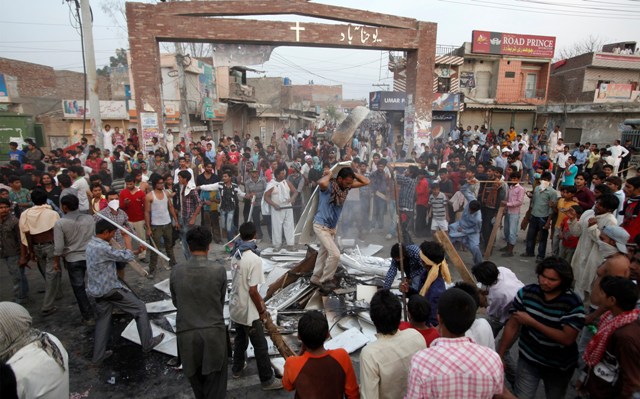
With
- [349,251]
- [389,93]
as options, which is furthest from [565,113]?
[349,251]

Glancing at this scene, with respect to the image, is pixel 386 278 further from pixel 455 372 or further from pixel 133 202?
pixel 133 202

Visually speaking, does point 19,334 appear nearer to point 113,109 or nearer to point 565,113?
point 113,109

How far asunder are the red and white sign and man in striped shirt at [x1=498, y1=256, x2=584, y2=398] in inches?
1151

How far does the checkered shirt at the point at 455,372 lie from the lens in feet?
6.42

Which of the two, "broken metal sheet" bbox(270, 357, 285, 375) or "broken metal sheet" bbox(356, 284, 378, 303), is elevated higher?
"broken metal sheet" bbox(356, 284, 378, 303)

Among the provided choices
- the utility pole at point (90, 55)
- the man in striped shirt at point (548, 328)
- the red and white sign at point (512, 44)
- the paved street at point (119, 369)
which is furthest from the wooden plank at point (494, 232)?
the red and white sign at point (512, 44)

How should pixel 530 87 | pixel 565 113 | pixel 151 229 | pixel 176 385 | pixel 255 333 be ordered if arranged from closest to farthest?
pixel 255 333 < pixel 176 385 < pixel 151 229 < pixel 565 113 < pixel 530 87

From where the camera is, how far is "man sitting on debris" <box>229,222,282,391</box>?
3623mm

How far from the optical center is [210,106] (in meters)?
21.7

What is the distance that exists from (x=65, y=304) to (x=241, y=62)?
35.4ft

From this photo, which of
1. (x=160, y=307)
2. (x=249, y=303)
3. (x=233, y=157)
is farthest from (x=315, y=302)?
(x=233, y=157)

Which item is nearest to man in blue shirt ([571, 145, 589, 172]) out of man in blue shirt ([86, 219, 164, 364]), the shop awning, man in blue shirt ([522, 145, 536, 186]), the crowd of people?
man in blue shirt ([522, 145, 536, 186])

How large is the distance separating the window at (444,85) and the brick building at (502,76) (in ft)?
3.27

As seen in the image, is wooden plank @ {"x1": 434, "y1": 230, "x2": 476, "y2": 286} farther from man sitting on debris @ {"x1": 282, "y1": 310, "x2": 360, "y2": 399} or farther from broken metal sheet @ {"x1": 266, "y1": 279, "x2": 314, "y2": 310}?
man sitting on debris @ {"x1": 282, "y1": 310, "x2": 360, "y2": 399}
